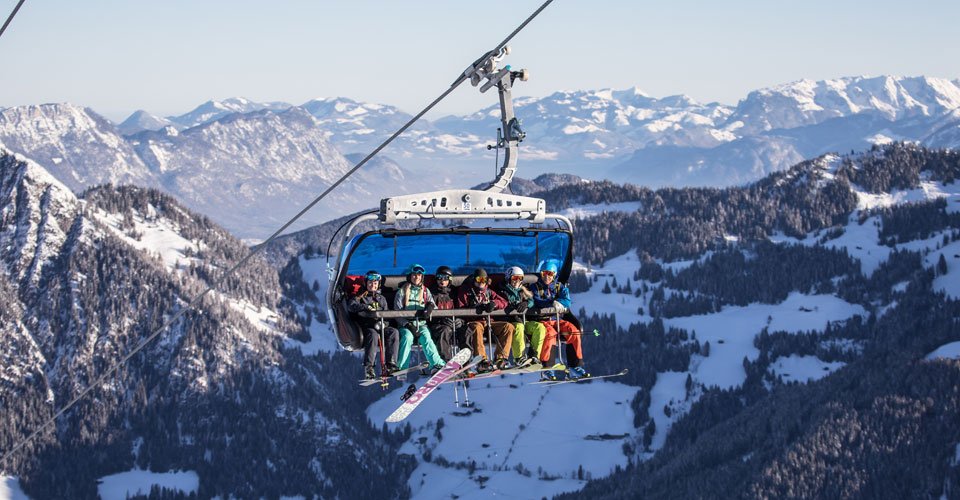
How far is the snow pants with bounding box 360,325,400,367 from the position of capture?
3938 centimetres

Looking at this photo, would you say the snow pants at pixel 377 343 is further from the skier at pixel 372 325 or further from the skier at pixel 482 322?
the skier at pixel 482 322

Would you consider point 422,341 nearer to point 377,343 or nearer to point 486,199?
point 377,343

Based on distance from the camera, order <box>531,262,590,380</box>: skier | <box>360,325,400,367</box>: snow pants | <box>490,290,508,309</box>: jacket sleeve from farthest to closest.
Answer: <box>531,262,590,380</box>: skier, <box>490,290,508,309</box>: jacket sleeve, <box>360,325,400,367</box>: snow pants

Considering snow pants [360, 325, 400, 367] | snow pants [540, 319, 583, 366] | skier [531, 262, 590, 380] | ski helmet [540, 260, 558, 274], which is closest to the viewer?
snow pants [360, 325, 400, 367]

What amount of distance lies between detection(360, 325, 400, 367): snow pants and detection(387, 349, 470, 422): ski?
4.47ft

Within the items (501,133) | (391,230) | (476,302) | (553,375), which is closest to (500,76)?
(501,133)

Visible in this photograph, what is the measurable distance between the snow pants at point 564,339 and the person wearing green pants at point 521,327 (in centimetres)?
28

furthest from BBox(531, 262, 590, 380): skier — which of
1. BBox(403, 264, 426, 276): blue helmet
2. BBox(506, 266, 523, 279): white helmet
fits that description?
BBox(403, 264, 426, 276): blue helmet

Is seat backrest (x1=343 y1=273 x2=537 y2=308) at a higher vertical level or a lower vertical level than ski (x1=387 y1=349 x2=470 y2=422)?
higher

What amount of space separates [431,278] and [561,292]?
4519 millimetres

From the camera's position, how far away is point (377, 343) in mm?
39531

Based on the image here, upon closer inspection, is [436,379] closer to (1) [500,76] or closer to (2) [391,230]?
(2) [391,230]

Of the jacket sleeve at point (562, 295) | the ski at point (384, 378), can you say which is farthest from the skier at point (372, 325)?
the jacket sleeve at point (562, 295)

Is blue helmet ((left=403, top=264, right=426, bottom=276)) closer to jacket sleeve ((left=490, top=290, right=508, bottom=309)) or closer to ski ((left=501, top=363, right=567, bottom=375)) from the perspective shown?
jacket sleeve ((left=490, top=290, right=508, bottom=309))
